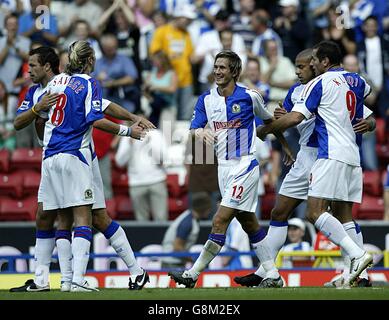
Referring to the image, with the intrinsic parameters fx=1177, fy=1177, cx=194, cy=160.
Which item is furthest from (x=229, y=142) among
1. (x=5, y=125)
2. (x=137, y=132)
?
(x=5, y=125)

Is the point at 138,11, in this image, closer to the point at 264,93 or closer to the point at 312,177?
the point at 264,93

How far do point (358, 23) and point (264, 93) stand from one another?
258 cm

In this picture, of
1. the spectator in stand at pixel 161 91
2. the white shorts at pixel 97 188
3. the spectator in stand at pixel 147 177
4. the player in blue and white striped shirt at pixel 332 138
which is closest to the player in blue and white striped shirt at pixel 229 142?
the player in blue and white striped shirt at pixel 332 138

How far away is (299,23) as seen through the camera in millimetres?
20000

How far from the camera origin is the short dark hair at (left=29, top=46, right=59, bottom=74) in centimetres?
1218

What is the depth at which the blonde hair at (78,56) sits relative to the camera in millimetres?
11789

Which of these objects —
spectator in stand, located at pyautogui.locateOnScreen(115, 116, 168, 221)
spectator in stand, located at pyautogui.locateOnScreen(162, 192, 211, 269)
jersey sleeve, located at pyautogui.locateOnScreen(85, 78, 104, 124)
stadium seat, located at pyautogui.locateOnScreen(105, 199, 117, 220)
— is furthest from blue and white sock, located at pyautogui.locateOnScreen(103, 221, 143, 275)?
stadium seat, located at pyautogui.locateOnScreen(105, 199, 117, 220)

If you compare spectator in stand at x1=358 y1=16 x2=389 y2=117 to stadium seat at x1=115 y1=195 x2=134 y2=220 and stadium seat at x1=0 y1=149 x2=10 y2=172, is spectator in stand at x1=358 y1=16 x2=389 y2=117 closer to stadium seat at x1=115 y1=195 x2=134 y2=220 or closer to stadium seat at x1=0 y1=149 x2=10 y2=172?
stadium seat at x1=115 y1=195 x2=134 y2=220

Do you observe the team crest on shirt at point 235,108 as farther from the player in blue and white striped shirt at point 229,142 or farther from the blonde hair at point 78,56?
the blonde hair at point 78,56

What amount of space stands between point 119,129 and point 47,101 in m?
0.77

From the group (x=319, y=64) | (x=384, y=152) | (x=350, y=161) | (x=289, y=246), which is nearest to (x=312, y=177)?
(x=350, y=161)

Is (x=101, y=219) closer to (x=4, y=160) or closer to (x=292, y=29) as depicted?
(x=4, y=160)

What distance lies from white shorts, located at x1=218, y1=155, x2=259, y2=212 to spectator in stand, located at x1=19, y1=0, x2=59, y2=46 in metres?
8.34

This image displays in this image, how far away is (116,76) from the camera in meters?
19.4
